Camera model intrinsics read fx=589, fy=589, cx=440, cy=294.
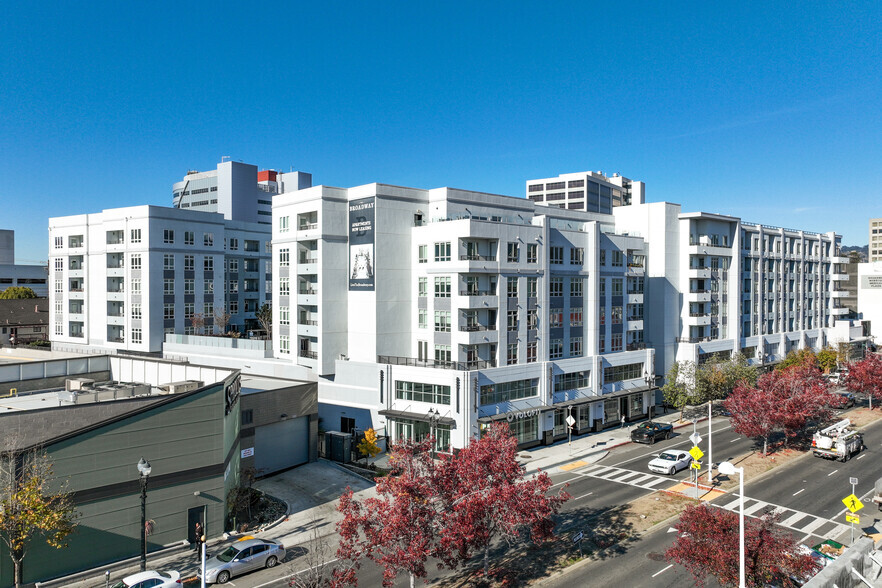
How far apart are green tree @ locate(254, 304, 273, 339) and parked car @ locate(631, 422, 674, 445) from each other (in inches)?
1918

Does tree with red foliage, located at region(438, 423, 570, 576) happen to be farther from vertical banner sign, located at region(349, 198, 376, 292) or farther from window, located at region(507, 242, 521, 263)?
vertical banner sign, located at region(349, 198, 376, 292)

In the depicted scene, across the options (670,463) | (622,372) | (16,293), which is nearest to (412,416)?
(670,463)

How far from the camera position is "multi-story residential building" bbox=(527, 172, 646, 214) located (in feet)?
449

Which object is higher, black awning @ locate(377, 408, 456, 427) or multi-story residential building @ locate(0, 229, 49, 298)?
multi-story residential building @ locate(0, 229, 49, 298)

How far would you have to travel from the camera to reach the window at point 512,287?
174ft

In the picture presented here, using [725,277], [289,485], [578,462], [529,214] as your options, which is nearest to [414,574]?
[289,485]

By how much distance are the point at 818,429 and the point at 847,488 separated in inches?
600

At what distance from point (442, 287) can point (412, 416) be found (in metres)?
11.7

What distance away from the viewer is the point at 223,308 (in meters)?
82.1

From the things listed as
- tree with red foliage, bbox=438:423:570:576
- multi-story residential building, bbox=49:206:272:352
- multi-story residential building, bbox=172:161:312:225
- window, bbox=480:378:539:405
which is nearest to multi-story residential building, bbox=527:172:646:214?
multi-story residential building, bbox=172:161:312:225

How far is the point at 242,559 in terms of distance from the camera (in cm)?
2791

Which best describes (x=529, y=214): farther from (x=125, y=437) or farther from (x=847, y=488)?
(x=125, y=437)

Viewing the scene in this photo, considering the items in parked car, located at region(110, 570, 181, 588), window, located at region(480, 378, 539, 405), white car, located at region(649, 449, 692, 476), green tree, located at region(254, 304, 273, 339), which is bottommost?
white car, located at region(649, 449, 692, 476)

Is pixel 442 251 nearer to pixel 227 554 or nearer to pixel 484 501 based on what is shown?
pixel 227 554
